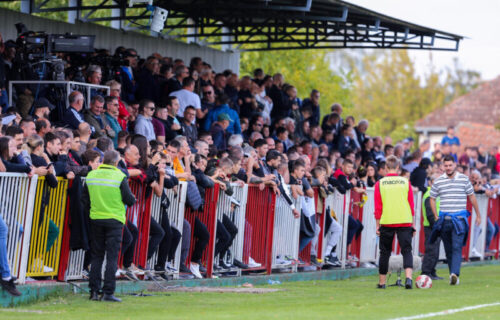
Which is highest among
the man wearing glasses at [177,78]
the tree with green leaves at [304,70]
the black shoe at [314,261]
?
the tree with green leaves at [304,70]

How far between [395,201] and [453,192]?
59.5 inches

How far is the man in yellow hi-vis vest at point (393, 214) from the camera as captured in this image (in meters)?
15.7

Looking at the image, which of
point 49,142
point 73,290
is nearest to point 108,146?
point 49,142

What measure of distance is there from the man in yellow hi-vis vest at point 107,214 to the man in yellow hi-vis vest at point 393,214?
4877 mm

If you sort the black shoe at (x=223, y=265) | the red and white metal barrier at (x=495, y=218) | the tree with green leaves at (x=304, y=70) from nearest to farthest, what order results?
the black shoe at (x=223, y=265) < the red and white metal barrier at (x=495, y=218) < the tree with green leaves at (x=304, y=70)

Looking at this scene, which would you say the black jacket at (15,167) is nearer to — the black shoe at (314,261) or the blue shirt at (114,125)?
the blue shirt at (114,125)

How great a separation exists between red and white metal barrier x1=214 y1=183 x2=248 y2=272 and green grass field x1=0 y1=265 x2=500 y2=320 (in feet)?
3.37

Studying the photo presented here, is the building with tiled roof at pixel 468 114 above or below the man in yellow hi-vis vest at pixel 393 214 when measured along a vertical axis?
above

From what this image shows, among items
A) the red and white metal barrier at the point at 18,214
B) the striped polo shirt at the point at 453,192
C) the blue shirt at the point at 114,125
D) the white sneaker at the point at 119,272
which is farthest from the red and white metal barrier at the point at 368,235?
the red and white metal barrier at the point at 18,214

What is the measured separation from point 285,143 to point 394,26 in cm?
559

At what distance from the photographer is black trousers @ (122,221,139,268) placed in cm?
1348

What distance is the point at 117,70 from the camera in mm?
19703

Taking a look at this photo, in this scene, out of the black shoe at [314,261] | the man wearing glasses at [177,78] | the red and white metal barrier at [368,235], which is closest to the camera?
the black shoe at [314,261]

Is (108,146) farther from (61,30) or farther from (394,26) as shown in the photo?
(394,26)
